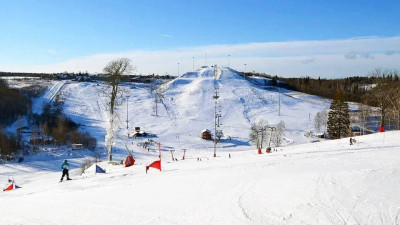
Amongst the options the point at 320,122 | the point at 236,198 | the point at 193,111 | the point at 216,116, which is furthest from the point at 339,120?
the point at 236,198

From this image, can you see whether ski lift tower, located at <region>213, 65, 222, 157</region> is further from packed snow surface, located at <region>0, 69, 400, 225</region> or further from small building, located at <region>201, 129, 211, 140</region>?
packed snow surface, located at <region>0, 69, 400, 225</region>

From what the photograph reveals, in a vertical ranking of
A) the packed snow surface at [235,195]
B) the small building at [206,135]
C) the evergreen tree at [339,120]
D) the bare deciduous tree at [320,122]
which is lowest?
the small building at [206,135]

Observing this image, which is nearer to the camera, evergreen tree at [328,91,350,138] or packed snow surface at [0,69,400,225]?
packed snow surface at [0,69,400,225]

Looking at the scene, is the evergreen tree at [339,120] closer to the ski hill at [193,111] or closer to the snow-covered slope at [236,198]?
the ski hill at [193,111]

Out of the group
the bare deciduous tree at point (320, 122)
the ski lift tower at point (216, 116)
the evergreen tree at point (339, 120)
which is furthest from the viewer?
the bare deciduous tree at point (320, 122)

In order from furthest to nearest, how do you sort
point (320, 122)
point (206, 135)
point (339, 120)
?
1. point (320, 122)
2. point (206, 135)
3. point (339, 120)

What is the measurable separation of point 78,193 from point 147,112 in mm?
93614

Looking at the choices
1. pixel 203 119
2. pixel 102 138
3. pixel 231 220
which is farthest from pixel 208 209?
pixel 203 119

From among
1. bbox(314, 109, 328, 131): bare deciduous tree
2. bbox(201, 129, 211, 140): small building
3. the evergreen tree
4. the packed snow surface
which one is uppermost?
the packed snow surface

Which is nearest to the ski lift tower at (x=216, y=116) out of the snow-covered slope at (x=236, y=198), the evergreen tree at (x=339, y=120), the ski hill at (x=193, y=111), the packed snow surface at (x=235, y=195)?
the ski hill at (x=193, y=111)

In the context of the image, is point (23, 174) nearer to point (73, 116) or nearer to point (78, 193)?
point (78, 193)

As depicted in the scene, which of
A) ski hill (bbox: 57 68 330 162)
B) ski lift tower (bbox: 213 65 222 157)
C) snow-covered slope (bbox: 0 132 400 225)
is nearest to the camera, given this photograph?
snow-covered slope (bbox: 0 132 400 225)

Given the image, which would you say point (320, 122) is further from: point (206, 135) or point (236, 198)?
point (236, 198)

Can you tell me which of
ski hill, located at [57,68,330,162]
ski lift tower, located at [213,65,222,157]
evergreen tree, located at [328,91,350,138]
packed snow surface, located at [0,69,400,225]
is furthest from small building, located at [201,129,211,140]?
packed snow surface, located at [0,69,400,225]
